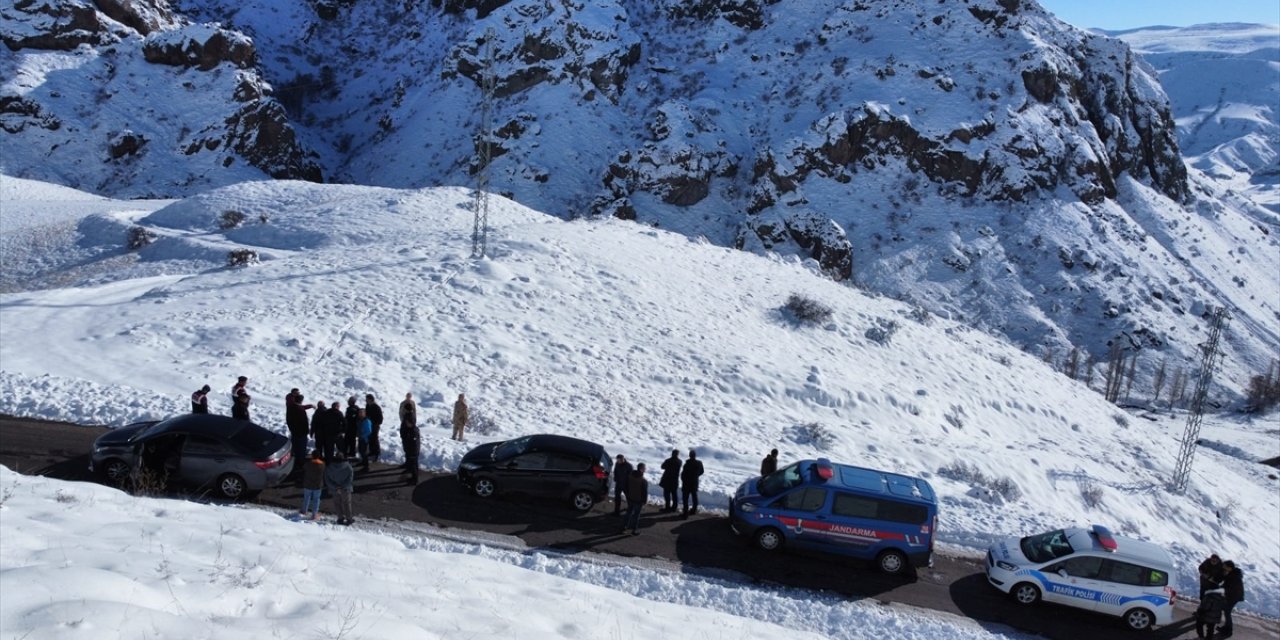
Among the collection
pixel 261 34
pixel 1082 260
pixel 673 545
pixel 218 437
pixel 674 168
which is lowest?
pixel 673 545

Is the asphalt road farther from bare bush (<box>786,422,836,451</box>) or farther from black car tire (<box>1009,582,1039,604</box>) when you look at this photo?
bare bush (<box>786,422,836,451</box>)

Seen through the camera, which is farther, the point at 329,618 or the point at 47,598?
the point at 329,618

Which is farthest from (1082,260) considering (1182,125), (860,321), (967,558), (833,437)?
(1182,125)

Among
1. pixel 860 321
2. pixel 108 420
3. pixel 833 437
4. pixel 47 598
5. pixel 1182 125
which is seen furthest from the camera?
pixel 1182 125

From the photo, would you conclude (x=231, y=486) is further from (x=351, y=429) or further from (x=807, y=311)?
(x=807, y=311)

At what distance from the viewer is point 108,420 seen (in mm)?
17438

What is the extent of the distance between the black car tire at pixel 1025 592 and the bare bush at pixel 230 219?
3616 centimetres

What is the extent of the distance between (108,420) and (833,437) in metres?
18.3

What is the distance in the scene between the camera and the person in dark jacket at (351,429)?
16.5 meters

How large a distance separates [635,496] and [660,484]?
5.03ft

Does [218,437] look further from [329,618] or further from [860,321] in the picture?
[860,321]

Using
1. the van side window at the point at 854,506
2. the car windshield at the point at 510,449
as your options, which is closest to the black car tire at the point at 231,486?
the car windshield at the point at 510,449

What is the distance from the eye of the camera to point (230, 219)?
3816cm

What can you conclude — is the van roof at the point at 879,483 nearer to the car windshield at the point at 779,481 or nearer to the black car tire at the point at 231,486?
the car windshield at the point at 779,481
